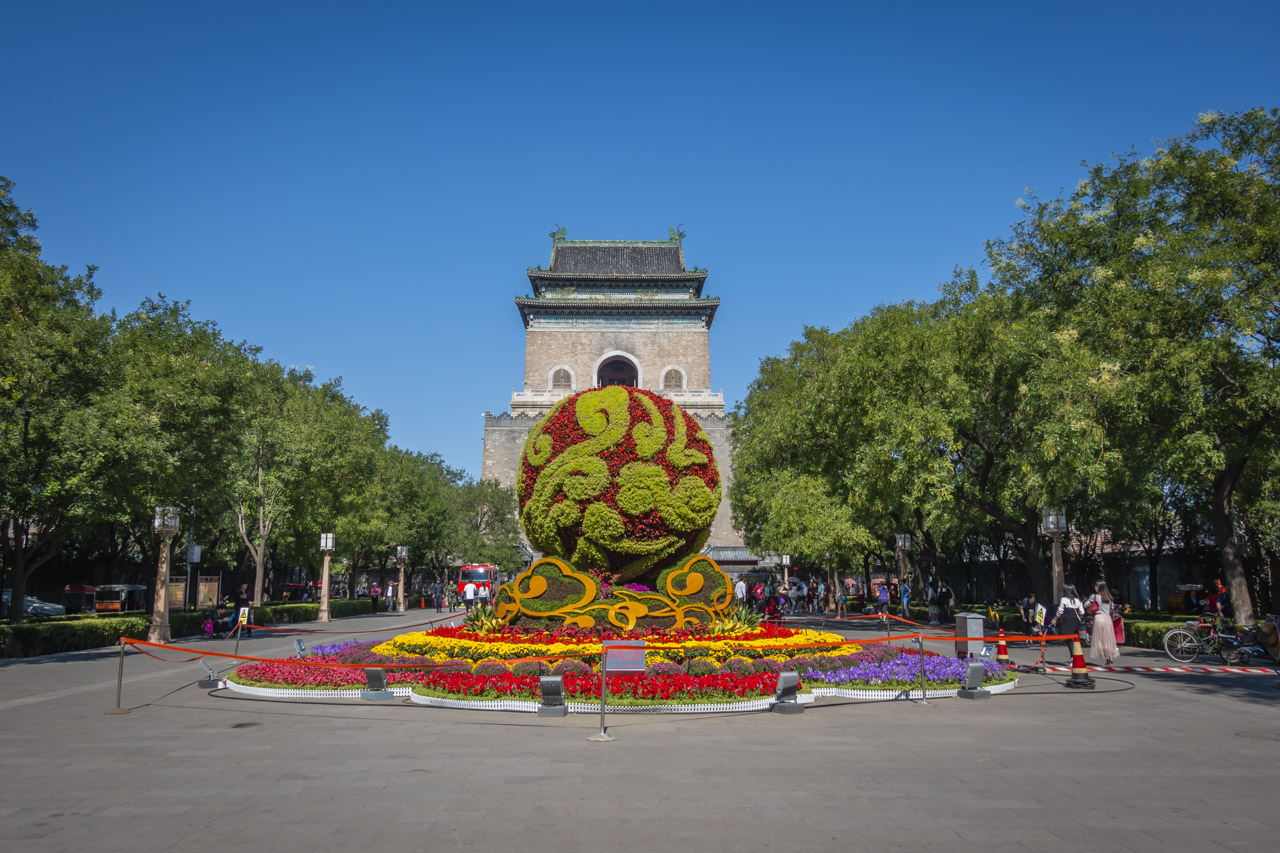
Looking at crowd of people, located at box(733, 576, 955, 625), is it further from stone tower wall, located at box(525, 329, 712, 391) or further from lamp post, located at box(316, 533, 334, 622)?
stone tower wall, located at box(525, 329, 712, 391)

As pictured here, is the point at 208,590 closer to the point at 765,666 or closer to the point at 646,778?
the point at 765,666

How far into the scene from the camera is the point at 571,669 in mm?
11047

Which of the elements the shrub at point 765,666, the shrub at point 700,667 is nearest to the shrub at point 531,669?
the shrub at point 700,667

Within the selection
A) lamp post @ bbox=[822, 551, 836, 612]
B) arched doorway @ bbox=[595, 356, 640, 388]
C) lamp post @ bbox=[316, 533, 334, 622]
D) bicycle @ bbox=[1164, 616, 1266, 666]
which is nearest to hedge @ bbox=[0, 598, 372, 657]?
lamp post @ bbox=[316, 533, 334, 622]

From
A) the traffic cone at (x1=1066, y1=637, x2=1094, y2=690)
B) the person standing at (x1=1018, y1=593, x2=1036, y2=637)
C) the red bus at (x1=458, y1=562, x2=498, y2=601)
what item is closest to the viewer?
the traffic cone at (x1=1066, y1=637, x2=1094, y2=690)

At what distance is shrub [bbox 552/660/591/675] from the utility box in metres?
6.53

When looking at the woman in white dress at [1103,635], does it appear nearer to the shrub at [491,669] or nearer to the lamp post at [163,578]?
the shrub at [491,669]

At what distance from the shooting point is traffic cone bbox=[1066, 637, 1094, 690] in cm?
1259

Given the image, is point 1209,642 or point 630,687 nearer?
point 630,687

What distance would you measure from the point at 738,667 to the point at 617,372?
189ft

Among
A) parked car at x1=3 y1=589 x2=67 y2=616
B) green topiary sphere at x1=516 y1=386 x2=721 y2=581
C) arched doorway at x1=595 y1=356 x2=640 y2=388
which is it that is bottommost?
parked car at x1=3 y1=589 x2=67 y2=616

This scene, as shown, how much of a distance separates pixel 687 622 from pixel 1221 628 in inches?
396

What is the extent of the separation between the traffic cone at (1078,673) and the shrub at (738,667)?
503 centimetres

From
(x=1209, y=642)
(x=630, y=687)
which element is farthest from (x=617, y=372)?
(x=630, y=687)
